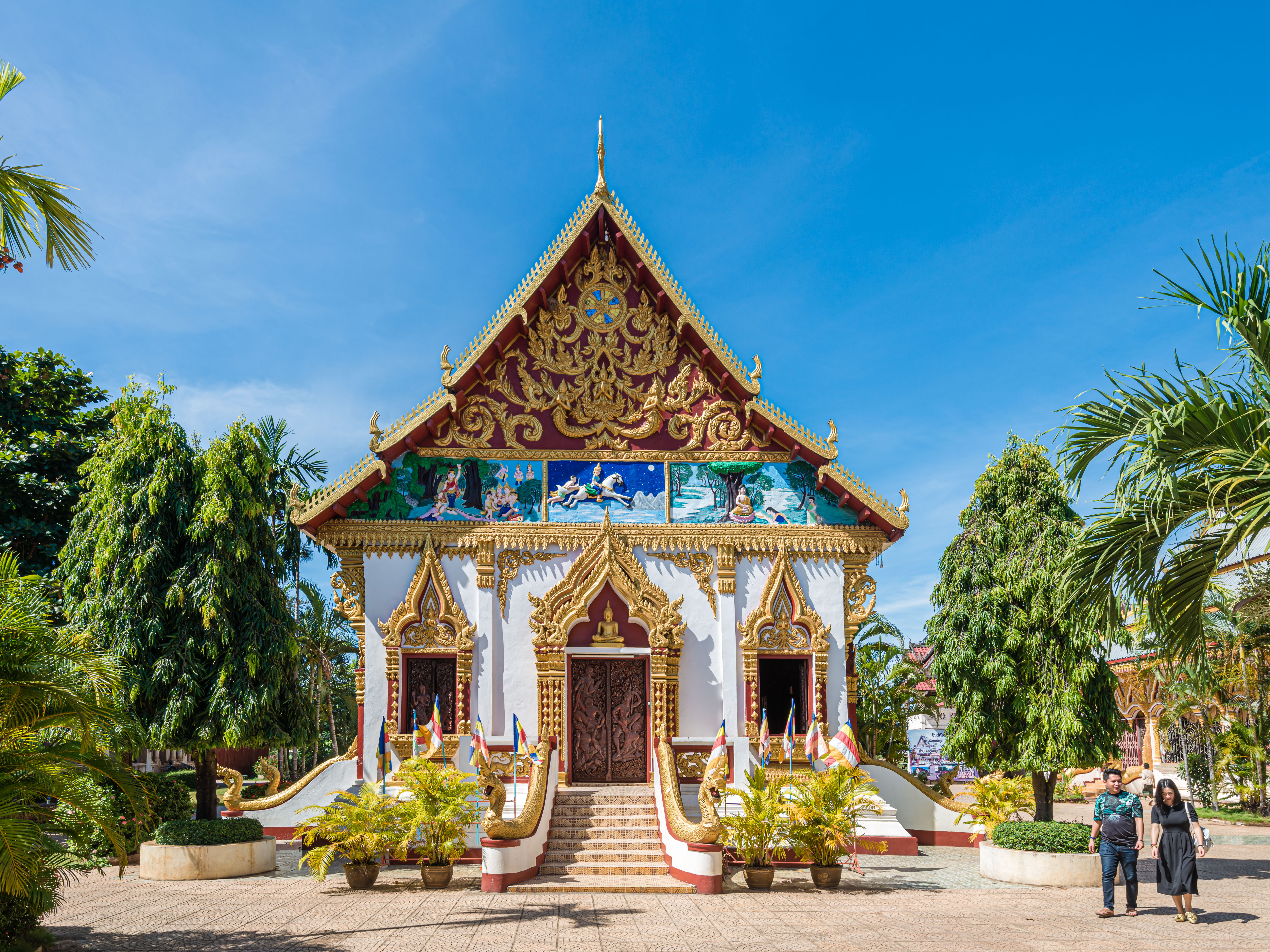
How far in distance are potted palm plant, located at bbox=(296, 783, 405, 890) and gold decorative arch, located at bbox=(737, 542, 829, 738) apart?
662cm

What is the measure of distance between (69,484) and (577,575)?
1378cm

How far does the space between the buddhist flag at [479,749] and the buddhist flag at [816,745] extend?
5272 millimetres

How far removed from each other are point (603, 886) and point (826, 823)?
3.04 metres

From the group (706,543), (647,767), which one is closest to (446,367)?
(706,543)

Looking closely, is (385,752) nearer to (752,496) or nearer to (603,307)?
(752,496)

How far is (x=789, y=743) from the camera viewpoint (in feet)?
53.5

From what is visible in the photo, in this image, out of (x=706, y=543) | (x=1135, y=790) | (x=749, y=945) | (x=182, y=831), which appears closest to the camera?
(x=749, y=945)

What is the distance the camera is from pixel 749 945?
8.73 m

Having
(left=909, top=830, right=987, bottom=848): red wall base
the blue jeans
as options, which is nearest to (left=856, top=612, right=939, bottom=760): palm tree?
(left=909, top=830, right=987, bottom=848): red wall base

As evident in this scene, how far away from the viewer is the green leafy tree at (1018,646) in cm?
1505

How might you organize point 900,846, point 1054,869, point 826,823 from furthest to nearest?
point 900,846, point 1054,869, point 826,823

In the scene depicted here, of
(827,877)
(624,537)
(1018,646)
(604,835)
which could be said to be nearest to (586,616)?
(624,537)

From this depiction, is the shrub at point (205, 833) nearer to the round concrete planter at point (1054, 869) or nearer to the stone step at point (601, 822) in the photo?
the stone step at point (601, 822)

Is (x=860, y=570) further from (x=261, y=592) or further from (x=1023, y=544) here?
(x=261, y=592)
